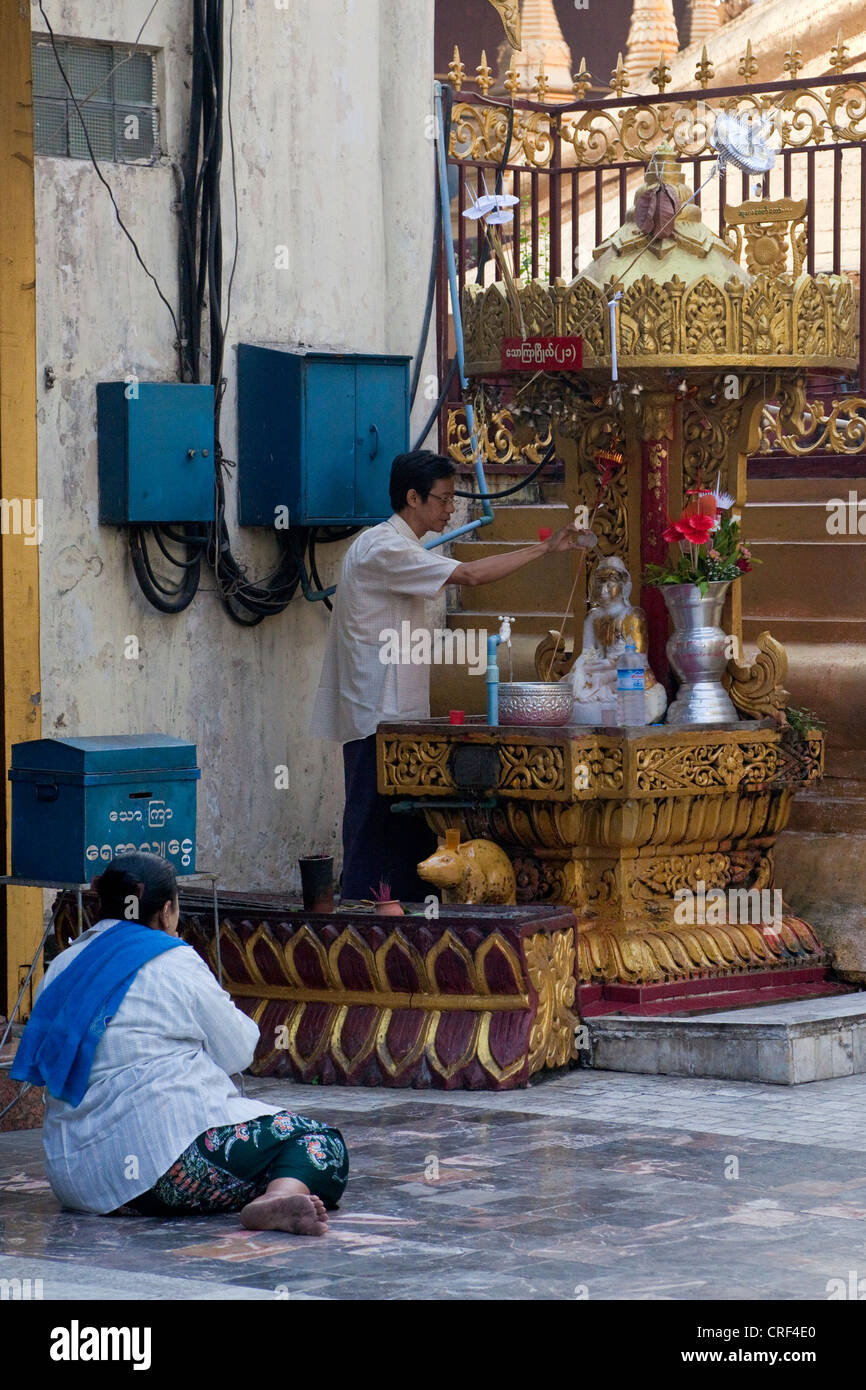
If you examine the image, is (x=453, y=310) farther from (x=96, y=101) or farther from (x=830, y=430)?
(x=830, y=430)

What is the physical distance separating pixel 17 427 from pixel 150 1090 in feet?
11.4

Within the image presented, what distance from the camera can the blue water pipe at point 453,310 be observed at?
30.5ft

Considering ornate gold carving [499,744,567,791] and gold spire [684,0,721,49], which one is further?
gold spire [684,0,721,49]

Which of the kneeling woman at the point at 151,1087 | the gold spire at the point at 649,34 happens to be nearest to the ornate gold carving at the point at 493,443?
the kneeling woman at the point at 151,1087

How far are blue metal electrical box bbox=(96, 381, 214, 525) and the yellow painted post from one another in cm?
37

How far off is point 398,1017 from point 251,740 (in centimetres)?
216

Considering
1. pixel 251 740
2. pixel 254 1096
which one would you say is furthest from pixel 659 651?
pixel 254 1096

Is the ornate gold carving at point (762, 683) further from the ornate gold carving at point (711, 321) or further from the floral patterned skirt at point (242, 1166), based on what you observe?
the floral patterned skirt at point (242, 1166)

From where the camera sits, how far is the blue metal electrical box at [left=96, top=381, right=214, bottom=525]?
9.04 m

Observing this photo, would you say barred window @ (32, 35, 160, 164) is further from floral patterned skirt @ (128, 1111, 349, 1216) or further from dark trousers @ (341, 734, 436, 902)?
floral patterned skirt @ (128, 1111, 349, 1216)

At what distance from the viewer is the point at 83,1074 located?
242 inches

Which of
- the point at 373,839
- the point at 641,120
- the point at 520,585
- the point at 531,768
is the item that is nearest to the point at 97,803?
the point at 531,768

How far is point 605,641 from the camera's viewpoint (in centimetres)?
905

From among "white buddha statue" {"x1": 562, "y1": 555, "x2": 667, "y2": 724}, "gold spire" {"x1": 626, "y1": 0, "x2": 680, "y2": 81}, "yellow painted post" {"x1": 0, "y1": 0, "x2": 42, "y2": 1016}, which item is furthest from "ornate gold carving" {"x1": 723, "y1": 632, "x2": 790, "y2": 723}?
"gold spire" {"x1": 626, "y1": 0, "x2": 680, "y2": 81}
